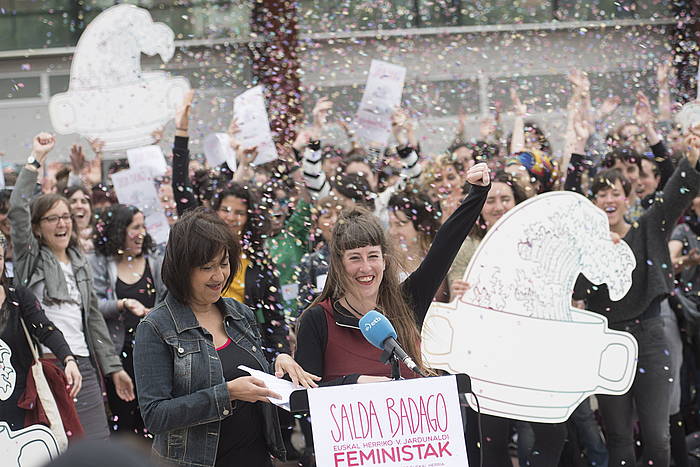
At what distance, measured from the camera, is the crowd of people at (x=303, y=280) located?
10.5ft

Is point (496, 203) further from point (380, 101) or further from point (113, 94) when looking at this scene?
point (113, 94)

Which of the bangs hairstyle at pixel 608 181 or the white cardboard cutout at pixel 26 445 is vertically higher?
the bangs hairstyle at pixel 608 181

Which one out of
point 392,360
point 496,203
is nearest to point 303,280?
point 496,203

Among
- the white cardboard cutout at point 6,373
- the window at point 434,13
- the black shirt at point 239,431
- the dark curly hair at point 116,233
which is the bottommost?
the white cardboard cutout at point 6,373

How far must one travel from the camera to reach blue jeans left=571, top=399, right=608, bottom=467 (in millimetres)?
6059

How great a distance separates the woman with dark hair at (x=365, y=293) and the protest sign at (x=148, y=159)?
3443 mm

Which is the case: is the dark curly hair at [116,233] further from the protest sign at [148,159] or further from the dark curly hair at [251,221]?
the dark curly hair at [251,221]

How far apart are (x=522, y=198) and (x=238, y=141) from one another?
2137 millimetres

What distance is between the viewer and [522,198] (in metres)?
5.31

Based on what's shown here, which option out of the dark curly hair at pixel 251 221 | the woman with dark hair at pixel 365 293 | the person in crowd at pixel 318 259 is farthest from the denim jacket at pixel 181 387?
the dark curly hair at pixel 251 221

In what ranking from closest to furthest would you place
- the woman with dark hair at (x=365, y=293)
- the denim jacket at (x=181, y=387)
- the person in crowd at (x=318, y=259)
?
the denim jacket at (x=181, y=387)
the woman with dark hair at (x=365, y=293)
the person in crowd at (x=318, y=259)

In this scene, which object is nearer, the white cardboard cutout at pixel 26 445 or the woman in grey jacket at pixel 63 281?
the white cardboard cutout at pixel 26 445

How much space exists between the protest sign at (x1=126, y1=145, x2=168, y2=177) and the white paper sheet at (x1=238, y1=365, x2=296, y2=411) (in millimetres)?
3877

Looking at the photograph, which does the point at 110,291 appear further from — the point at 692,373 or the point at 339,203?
the point at 692,373
